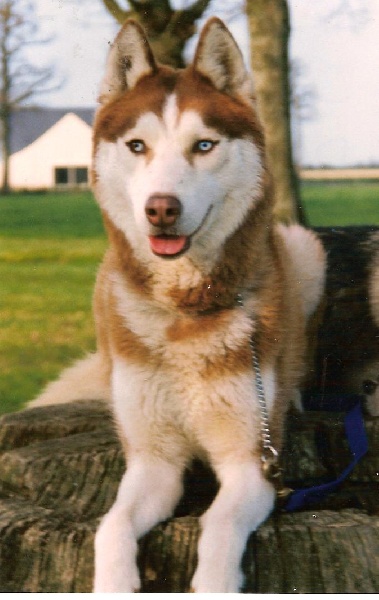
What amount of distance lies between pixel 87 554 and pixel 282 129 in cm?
219

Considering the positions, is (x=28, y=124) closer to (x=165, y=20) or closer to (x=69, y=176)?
(x=69, y=176)

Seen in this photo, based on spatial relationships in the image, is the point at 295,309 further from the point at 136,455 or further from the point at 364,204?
the point at 364,204

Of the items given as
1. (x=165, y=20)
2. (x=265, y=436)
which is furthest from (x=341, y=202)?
(x=265, y=436)

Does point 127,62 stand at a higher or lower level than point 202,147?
higher

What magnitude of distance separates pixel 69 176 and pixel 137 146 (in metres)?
0.95

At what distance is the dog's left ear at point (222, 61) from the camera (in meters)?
2.47

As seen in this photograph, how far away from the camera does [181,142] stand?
241 cm

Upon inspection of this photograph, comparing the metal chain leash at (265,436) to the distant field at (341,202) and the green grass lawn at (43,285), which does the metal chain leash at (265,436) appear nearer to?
the green grass lawn at (43,285)

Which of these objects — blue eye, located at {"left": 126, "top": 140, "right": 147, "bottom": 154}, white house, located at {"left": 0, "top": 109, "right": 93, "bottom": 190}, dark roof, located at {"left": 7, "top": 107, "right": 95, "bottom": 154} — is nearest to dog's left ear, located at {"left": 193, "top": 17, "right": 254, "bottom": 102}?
blue eye, located at {"left": 126, "top": 140, "right": 147, "bottom": 154}

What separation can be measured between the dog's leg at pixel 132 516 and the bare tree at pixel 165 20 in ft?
5.21

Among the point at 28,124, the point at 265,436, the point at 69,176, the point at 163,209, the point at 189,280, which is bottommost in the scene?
the point at 265,436

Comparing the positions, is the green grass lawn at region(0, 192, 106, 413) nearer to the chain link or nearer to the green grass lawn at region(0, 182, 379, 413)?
the green grass lawn at region(0, 182, 379, 413)

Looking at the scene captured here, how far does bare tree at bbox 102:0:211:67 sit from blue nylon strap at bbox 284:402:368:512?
5.08ft

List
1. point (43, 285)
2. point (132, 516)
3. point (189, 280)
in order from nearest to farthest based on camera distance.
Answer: point (132, 516) < point (189, 280) < point (43, 285)
